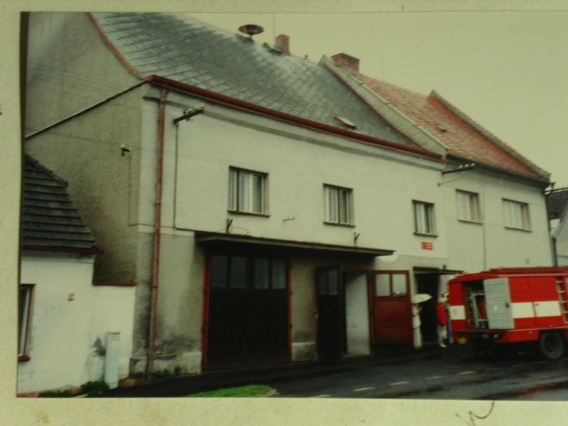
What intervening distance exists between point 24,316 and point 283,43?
13.9ft

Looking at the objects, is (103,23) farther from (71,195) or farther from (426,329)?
(426,329)

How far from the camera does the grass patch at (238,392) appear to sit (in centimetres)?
561

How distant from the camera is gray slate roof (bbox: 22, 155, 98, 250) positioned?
18.8 ft

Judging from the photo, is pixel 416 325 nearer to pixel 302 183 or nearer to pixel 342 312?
pixel 342 312

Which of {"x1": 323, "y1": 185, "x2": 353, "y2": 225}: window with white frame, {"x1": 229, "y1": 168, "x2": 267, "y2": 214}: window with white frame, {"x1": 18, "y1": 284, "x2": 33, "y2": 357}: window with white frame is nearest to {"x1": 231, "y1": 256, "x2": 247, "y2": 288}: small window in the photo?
{"x1": 229, "y1": 168, "x2": 267, "y2": 214}: window with white frame

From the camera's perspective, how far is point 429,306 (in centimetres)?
947

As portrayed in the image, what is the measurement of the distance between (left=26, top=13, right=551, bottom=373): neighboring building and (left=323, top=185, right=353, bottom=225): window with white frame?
2 centimetres

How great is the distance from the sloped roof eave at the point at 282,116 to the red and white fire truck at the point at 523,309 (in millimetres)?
2429

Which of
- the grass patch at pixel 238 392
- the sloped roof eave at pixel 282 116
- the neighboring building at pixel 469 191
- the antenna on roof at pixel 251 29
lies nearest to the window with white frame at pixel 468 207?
the neighboring building at pixel 469 191

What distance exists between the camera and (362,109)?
10211 millimetres

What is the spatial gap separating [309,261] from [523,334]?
354cm

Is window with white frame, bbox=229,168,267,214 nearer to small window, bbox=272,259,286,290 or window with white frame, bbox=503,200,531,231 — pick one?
small window, bbox=272,259,286,290

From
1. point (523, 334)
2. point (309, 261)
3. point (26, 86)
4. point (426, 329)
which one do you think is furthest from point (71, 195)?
point (523, 334)

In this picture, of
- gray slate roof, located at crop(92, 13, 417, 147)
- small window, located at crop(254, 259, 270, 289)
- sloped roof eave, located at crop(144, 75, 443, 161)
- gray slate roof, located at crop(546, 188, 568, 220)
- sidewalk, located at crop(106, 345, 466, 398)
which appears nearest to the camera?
sidewalk, located at crop(106, 345, 466, 398)
